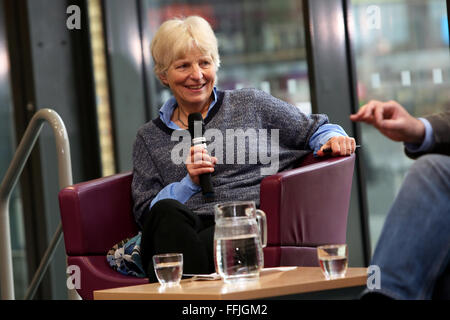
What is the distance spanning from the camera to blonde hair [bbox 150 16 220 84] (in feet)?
8.24

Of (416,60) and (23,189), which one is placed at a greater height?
(416,60)

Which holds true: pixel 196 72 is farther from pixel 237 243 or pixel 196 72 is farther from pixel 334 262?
pixel 334 262

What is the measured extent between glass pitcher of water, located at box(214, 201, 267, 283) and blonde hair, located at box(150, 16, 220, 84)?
1.01 metres

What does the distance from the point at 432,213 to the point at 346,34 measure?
1853mm

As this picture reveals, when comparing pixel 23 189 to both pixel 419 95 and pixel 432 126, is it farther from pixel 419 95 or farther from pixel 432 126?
pixel 432 126

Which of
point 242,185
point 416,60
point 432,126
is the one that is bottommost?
point 242,185

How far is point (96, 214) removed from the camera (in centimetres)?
255

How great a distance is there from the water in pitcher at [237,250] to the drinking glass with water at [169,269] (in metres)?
0.12

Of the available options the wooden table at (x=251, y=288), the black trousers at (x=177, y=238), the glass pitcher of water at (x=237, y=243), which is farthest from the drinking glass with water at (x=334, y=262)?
the black trousers at (x=177, y=238)

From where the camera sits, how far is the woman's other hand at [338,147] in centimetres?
232

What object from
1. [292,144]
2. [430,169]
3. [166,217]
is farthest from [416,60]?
[430,169]
